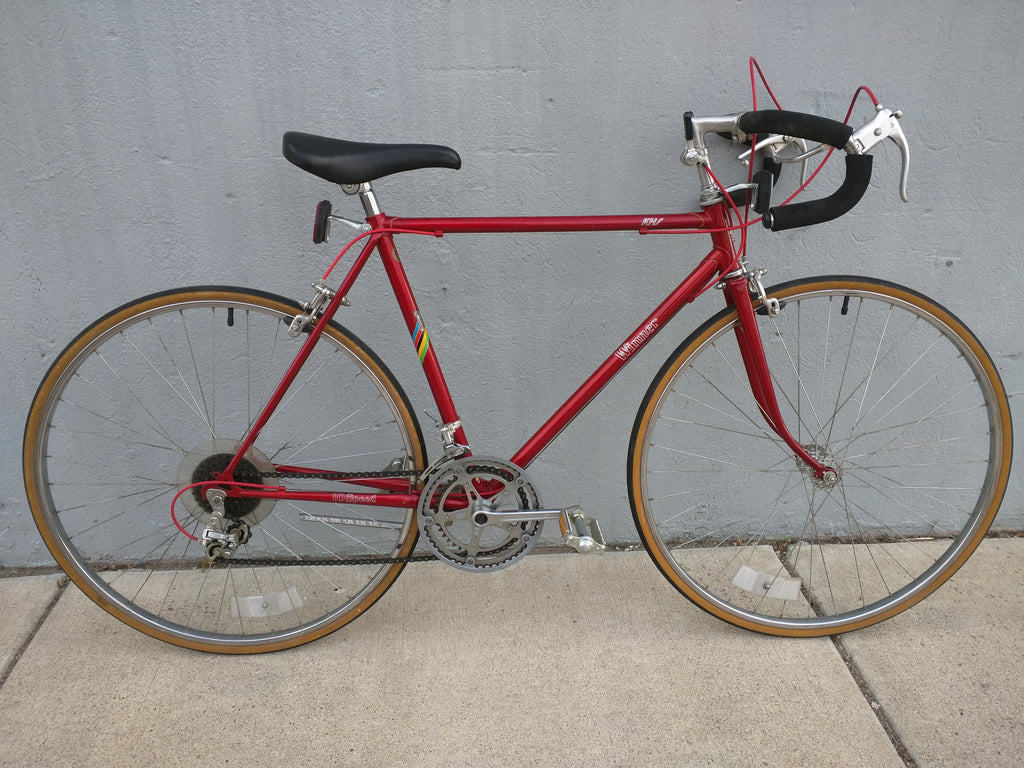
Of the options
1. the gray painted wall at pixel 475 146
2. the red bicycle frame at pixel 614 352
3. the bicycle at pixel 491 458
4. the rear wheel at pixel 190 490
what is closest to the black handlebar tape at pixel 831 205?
the bicycle at pixel 491 458

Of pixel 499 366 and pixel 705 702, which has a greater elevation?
pixel 499 366

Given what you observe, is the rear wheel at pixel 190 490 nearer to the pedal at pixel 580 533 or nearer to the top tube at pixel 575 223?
the pedal at pixel 580 533

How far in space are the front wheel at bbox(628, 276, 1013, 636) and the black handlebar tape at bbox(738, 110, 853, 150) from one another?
0.69 m

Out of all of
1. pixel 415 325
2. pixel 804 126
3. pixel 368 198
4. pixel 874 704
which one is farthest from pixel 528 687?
pixel 804 126

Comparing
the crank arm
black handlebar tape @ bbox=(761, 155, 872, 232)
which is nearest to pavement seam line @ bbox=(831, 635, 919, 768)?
the crank arm

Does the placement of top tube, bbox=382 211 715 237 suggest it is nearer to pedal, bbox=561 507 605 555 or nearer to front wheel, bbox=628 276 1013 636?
front wheel, bbox=628 276 1013 636

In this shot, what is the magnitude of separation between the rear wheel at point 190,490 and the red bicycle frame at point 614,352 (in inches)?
4.0

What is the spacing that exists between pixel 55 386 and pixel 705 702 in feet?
6.71

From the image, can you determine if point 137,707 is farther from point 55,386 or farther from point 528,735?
point 528,735

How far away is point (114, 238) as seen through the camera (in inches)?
92.7

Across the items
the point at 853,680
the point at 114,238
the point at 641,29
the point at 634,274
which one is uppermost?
the point at 641,29

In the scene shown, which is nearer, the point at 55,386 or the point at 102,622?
the point at 55,386

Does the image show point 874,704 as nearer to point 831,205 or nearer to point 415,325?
point 831,205

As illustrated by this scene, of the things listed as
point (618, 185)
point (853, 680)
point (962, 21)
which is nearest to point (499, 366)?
point (618, 185)
